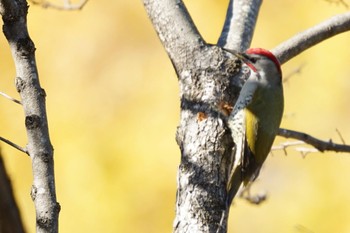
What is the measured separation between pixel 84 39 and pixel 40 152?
6259mm

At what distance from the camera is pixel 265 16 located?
834 centimetres

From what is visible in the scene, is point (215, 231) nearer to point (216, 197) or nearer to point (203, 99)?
point (216, 197)

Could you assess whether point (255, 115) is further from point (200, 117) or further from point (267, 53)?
point (200, 117)

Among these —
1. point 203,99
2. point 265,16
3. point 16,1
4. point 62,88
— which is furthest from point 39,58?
point 16,1

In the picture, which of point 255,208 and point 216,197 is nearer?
point 216,197

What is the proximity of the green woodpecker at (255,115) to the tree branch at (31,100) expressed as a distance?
1289mm

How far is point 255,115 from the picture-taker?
4.29 metres

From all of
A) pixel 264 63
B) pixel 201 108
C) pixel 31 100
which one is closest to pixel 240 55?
pixel 201 108

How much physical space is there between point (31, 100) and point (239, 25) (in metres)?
1.74

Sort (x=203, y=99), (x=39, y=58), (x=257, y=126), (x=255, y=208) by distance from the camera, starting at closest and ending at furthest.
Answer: (x=203, y=99), (x=257, y=126), (x=255, y=208), (x=39, y=58)

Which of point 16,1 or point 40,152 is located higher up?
point 16,1

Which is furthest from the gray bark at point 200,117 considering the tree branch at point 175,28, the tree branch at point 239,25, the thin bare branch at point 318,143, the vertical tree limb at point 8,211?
the vertical tree limb at point 8,211

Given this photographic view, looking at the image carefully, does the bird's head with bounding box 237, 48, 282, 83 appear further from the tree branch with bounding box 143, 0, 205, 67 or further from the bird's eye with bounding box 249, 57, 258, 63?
the tree branch with bounding box 143, 0, 205, 67

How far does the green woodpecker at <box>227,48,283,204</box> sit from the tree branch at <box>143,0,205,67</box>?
25 cm
